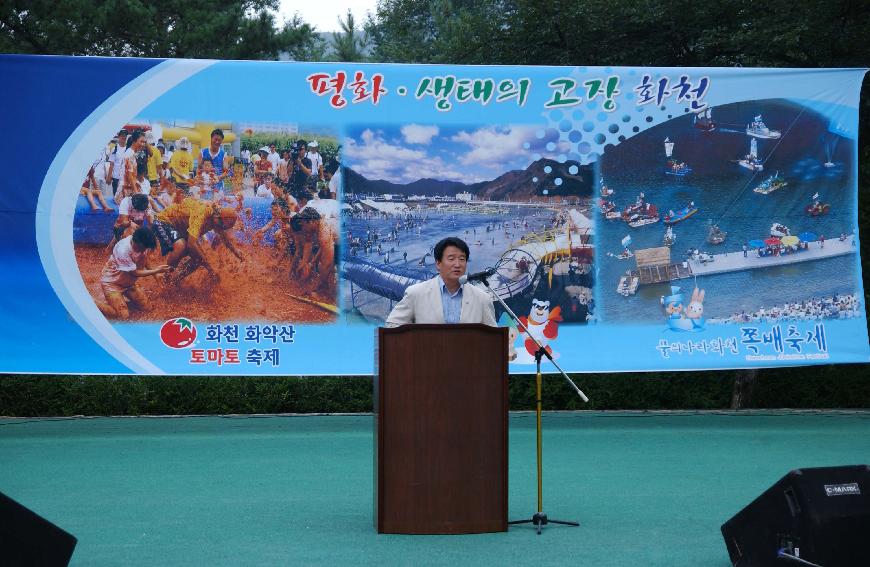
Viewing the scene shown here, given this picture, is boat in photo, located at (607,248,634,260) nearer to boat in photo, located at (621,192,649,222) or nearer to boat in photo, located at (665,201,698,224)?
boat in photo, located at (621,192,649,222)

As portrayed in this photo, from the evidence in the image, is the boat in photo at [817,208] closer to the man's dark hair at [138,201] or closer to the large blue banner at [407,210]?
the large blue banner at [407,210]

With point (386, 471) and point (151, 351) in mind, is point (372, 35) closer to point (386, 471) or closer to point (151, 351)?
point (151, 351)

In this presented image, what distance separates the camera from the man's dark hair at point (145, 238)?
881 cm

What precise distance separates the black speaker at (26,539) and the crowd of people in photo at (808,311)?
6285 millimetres

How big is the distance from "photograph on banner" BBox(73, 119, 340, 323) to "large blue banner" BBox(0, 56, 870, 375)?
0.02 metres

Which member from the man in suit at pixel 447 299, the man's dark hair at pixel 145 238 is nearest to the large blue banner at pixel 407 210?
the man's dark hair at pixel 145 238

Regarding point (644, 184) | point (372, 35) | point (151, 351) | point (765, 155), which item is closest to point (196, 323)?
point (151, 351)

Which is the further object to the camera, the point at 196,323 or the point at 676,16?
the point at 676,16

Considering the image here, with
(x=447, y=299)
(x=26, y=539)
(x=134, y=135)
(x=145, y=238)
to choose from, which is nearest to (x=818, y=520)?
(x=447, y=299)

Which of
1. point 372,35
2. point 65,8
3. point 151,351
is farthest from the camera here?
point 372,35

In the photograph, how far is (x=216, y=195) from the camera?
8.88 metres

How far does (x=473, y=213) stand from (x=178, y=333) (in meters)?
2.42

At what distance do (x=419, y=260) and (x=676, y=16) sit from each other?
19.2ft

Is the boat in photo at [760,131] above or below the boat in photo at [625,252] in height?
above
